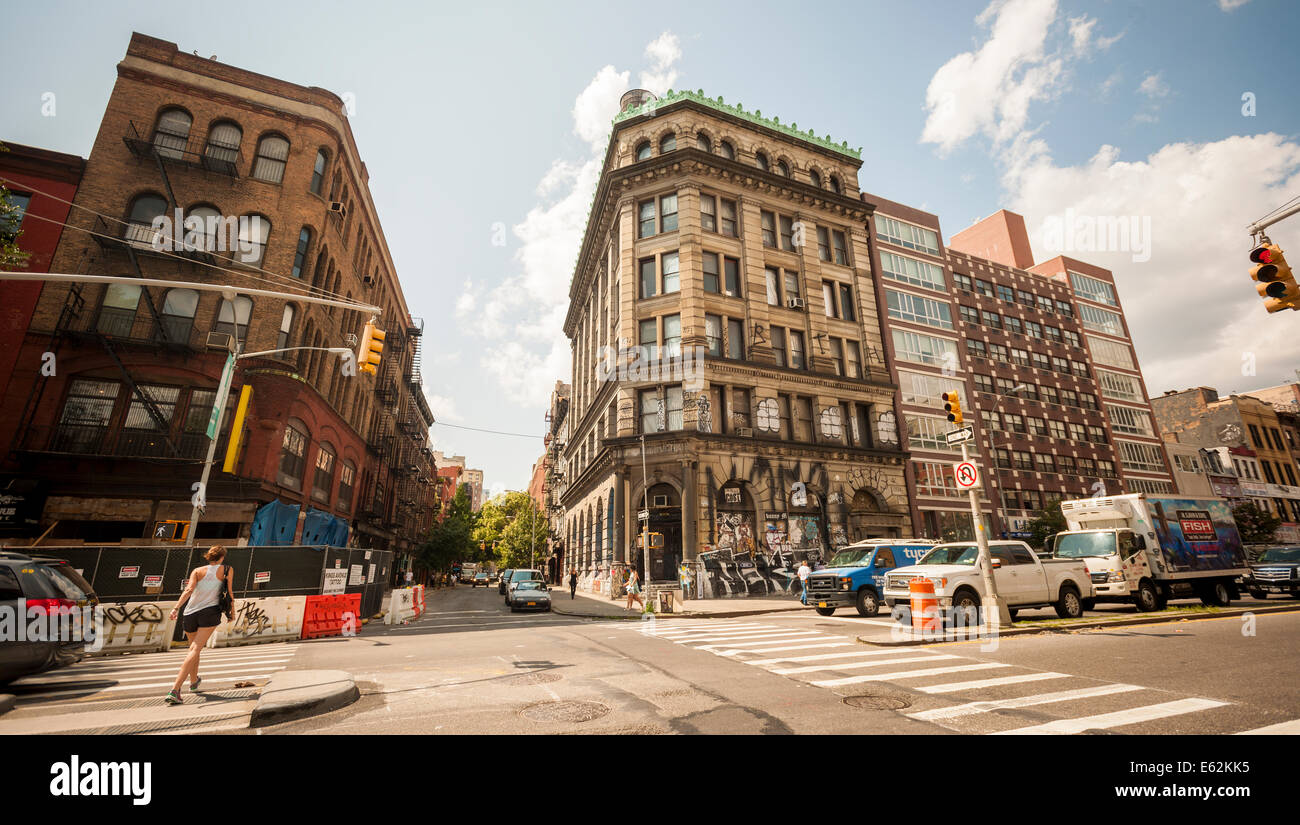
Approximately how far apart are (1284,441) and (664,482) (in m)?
76.7

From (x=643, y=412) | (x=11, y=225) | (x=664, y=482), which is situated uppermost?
(x=11, y=225)

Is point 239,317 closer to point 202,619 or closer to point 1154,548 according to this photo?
point 202,619

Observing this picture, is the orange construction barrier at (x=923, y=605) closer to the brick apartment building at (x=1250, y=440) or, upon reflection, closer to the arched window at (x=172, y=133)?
the arched window at (x=172, y=133)

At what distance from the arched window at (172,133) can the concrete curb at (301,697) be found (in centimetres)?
2660

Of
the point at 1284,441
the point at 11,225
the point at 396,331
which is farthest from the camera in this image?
the point at 1284,441

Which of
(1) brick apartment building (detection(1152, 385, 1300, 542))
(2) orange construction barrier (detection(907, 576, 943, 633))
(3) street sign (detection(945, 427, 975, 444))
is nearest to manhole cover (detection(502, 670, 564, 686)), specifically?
(2) orange construction barrier (detection(907, 576, 943, 633))

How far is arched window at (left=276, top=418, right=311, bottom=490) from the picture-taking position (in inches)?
880

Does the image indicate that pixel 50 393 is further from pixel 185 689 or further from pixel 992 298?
pixel 992 298

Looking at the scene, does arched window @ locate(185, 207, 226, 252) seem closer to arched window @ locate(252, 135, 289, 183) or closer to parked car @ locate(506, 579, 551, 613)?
arched window @ locate(252, 135, 289, 183)

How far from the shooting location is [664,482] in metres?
27.8

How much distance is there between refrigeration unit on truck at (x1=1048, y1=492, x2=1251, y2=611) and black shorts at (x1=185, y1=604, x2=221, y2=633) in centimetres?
2083

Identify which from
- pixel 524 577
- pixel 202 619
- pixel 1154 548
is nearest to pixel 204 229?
pixel 524 577

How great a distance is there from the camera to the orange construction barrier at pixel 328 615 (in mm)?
15016

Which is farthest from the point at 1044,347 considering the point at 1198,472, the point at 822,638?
the point at 822,638
